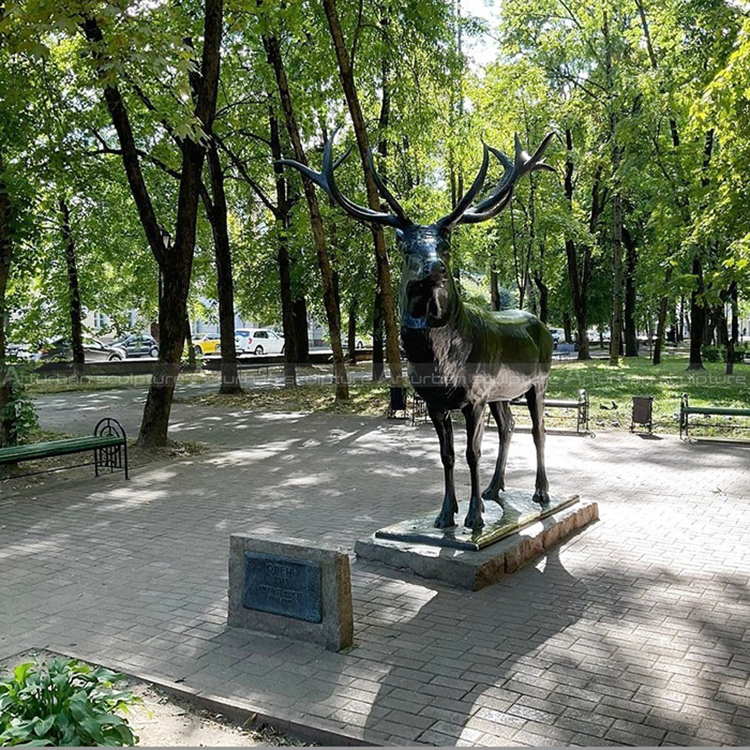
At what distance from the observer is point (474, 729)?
4.04m

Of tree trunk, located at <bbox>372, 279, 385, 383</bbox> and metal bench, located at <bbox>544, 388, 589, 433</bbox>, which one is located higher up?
tree trunk, located at <bbox>372, 279, 385, 383</bbox>

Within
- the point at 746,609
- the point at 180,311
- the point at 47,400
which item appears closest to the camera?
the point at 746,609

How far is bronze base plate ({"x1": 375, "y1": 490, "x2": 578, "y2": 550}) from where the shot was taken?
661 cm

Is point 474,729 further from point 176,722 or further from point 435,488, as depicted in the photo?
point 435,488

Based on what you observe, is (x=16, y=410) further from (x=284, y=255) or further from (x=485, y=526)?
(x=284, y=255)

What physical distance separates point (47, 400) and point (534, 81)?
21057 millimetres

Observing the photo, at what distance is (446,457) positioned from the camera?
6.85 metres

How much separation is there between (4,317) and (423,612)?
966cm

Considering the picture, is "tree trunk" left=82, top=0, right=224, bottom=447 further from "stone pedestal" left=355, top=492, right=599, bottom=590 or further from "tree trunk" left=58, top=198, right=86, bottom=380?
"tree trunk" left=58, top=198, right=86, bottom=380

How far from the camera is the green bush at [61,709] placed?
138 inches

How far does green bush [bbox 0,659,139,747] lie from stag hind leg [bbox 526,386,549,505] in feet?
15.9

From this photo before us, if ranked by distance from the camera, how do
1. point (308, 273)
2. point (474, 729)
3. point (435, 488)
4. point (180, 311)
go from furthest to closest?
point (308, 273), point (180, 311), point (435, 488), point (474, 729)

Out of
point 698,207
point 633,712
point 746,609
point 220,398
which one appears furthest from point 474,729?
point 698,207

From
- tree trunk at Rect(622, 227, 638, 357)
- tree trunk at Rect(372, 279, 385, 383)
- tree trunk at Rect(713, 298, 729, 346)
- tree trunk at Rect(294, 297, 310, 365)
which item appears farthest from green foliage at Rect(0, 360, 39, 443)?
tree trunk at Rect(622, 227, 638, 357)
